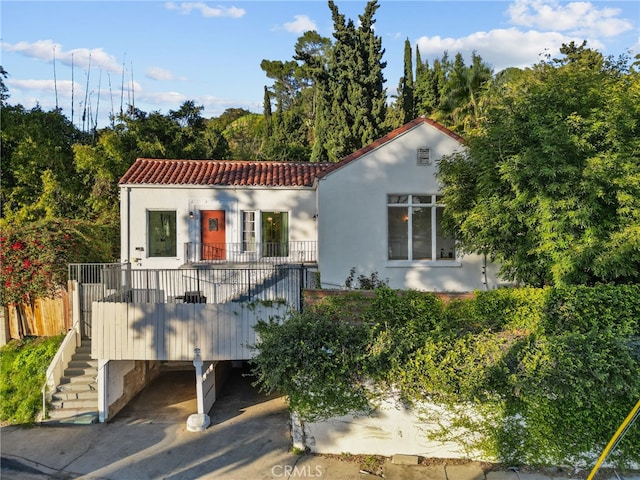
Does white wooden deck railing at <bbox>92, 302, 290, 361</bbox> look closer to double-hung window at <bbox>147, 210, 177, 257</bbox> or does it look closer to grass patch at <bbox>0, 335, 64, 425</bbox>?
grass patch at <bbox>0, 335, 64, 425</bbox>

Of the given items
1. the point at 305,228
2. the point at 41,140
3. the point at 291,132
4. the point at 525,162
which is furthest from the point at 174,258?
the point at 291,132

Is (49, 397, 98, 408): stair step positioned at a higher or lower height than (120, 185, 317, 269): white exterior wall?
lower

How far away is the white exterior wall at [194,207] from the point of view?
13.7 meters

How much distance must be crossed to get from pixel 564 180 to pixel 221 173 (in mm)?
10502

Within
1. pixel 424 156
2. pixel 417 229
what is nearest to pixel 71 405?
pixel 417 229

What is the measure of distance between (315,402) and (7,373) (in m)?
9.19

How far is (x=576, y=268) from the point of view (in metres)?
8.24

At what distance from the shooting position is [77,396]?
10.0 m

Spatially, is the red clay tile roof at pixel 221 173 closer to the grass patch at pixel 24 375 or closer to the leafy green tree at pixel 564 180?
the grass patch at pixel 24 375

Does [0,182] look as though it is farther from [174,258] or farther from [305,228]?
[305,228]

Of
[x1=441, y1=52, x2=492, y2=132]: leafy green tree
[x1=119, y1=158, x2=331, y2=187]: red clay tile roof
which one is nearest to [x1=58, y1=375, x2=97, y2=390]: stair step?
[x1=119, y1=158, x2=331, y2=187]: red clay tile roof

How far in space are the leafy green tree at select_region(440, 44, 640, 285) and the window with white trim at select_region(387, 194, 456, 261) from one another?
2.08 meters

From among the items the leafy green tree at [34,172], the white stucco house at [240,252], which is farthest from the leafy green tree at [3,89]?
the white stucco house at [240,252]

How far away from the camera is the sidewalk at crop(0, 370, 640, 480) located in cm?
727
